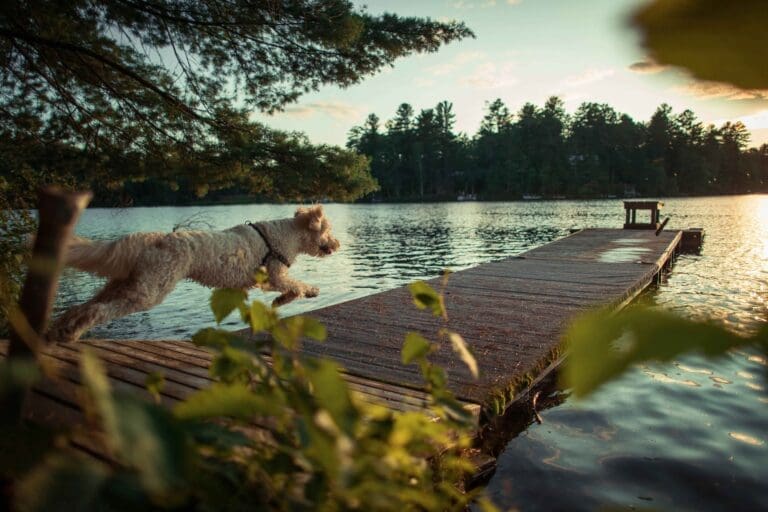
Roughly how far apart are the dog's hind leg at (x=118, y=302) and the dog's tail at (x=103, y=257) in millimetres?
106

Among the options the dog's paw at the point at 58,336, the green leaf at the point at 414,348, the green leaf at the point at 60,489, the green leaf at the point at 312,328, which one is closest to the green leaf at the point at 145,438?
the green leaf at the point at 60,489

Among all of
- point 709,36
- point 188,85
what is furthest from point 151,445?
point 188,85

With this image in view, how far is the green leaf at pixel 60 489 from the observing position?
0.44m

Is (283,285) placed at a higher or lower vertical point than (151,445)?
lower

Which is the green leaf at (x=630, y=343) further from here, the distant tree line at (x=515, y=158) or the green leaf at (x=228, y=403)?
the distant tree line at (x=515, y=158)

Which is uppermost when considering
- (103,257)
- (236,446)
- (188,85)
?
(188,85)

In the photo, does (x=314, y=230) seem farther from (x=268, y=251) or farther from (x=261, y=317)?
(x=261, y=317)

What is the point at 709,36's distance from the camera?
366mm

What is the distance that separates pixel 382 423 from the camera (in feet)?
2.76

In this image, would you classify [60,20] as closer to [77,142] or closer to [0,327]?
[77,142]

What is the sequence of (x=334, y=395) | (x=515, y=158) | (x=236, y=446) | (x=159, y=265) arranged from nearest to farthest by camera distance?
(x=334, y=395) < (x=236, y=446) < (x=159, y=265) < (x=515, y=158)

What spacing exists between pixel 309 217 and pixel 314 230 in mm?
144

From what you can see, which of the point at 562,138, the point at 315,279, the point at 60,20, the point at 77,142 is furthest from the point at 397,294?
the point at 562,138

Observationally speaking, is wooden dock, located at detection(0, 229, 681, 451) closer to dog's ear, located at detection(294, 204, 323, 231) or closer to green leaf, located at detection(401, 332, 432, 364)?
green leaf, located at detection(401, 332, 432, 364)
